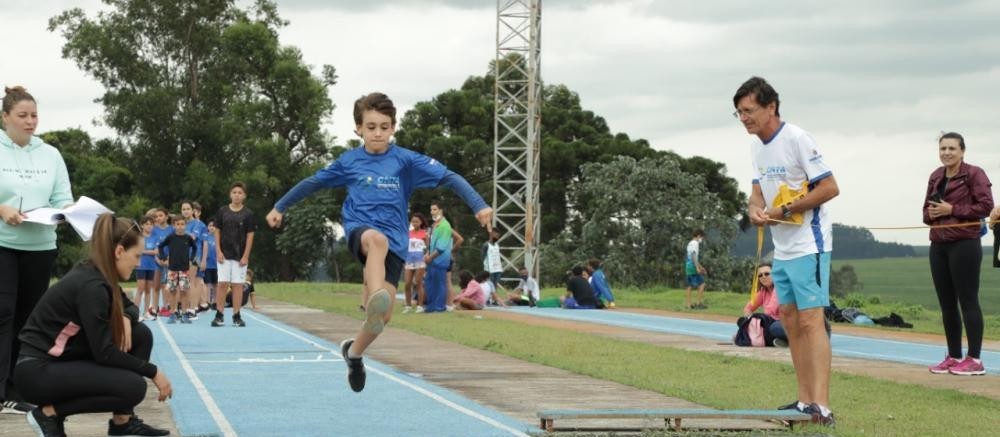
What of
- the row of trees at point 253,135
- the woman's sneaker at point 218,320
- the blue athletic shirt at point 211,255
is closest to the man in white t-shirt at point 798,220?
the woman's sneaker at point 218,320

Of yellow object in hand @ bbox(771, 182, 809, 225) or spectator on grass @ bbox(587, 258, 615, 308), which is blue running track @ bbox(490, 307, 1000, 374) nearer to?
spectator on grass @ bbox(587, 258, 615, 308)

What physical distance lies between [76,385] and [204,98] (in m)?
53.3

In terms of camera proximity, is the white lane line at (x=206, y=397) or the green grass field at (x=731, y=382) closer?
the white lane line at (x=206, y=397)

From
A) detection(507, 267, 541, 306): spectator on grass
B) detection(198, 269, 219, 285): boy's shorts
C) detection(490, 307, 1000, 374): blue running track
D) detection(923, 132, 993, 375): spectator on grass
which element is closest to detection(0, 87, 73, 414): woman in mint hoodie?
detection(923, 132, 993, 375): spectator on grass

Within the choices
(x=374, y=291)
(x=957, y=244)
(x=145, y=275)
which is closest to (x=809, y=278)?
(x=374, y=291)

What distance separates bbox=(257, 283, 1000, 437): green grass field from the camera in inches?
336

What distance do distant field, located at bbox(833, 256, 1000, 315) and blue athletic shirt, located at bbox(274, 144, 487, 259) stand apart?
55.9 ft

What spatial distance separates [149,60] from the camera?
5809 centimetres

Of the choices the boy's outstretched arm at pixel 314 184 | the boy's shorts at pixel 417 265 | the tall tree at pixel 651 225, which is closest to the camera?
the boy's outstretched arm at pixel 314 184

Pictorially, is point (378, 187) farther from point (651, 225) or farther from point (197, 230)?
point (651, 225)

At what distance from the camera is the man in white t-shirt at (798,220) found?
8266 millimetres

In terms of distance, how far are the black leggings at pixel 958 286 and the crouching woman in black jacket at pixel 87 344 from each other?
24.6 feet

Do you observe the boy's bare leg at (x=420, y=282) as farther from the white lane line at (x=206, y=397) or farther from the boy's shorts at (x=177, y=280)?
the white lane line at (x=206, y=397)

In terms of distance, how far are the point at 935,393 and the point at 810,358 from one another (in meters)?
2.33
